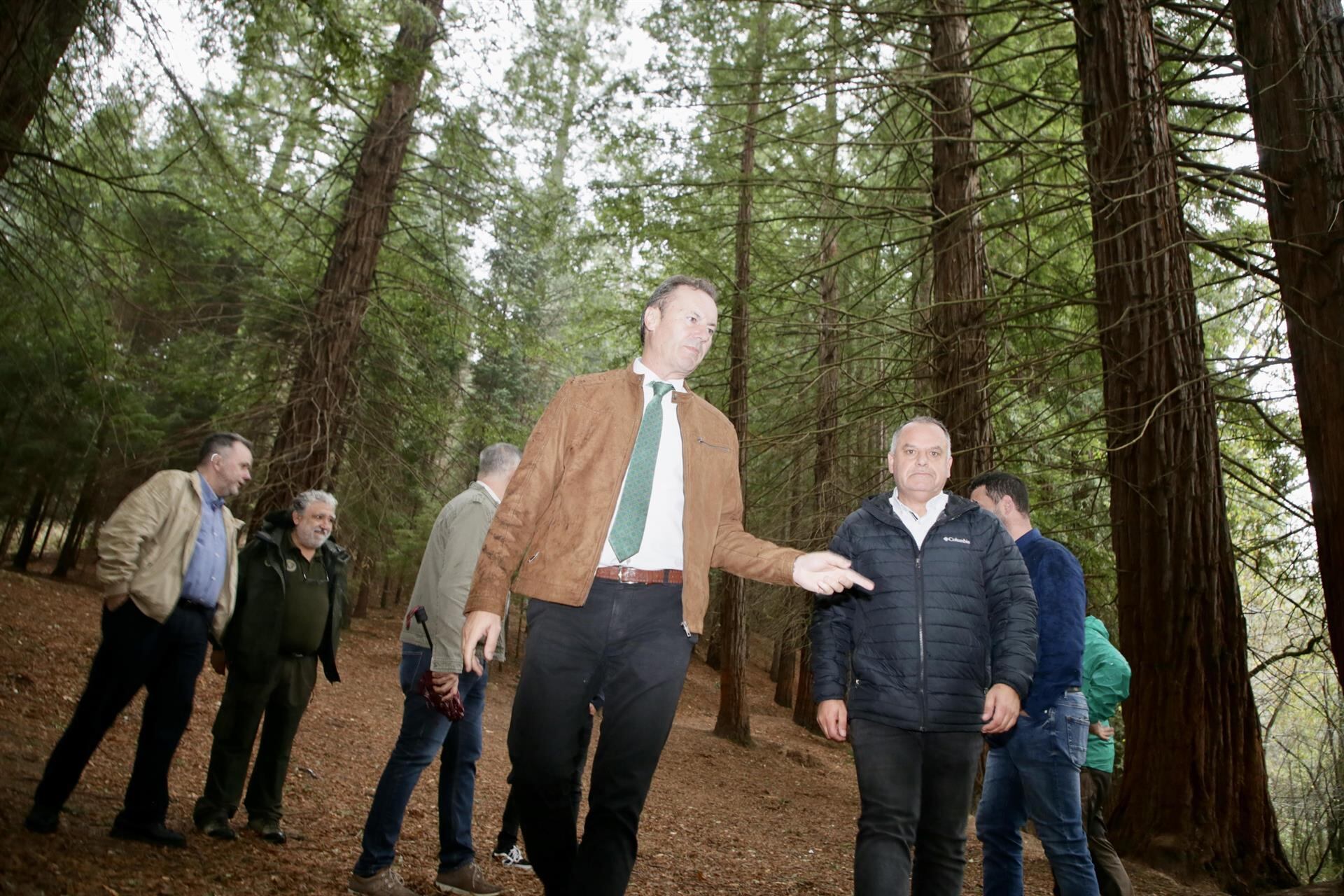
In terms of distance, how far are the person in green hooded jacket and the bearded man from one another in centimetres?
426

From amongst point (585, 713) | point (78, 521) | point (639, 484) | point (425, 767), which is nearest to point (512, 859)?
point (425, 767)

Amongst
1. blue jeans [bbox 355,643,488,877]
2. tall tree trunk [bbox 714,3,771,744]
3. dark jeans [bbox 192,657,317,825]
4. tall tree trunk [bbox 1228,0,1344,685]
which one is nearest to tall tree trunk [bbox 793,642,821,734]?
tall tree trunk [bbox 714,3,771,744]

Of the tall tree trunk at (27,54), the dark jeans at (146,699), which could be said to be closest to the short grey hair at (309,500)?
the dark jeans at (146,699)

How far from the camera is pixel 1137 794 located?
19.2 ft

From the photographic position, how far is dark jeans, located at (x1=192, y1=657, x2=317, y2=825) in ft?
15.3

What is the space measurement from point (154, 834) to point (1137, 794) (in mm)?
5846

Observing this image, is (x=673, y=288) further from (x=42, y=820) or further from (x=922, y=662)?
(x=42, y=820)

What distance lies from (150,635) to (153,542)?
452 millimetres

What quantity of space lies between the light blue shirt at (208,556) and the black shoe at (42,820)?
1073mm

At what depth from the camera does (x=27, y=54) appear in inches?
178

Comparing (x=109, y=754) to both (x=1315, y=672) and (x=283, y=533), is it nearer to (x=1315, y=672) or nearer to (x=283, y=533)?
(x=283, y=533)

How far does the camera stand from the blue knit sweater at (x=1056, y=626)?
4008 mm

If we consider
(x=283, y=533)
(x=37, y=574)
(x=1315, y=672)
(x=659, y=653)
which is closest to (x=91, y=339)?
(x=283, y=533)

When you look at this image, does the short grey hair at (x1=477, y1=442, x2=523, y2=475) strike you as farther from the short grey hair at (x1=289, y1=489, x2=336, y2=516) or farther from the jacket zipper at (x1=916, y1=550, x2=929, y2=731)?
the jacket zipper at (x1=916, y1=550, x2=929, y2=731)
